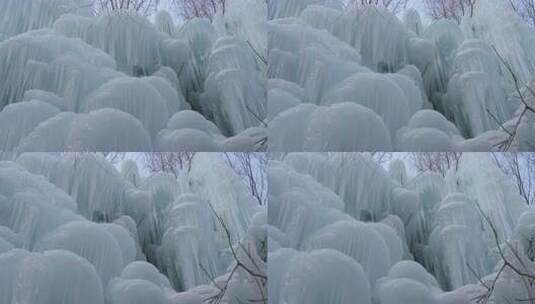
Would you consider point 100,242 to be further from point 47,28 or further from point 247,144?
point 47,28

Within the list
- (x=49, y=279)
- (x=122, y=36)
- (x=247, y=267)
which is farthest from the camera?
(x=122, y=36)

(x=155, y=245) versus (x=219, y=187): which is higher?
(x=219, y=187)

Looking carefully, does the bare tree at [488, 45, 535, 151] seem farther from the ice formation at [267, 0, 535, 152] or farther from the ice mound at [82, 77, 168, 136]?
the ice mound at [82, 77, 168, 136]

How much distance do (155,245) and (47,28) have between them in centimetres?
82

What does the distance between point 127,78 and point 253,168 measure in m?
0.51

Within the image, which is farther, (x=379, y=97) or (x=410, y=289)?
(x=379, y=97)

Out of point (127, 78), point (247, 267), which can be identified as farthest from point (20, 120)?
point (247, 267)

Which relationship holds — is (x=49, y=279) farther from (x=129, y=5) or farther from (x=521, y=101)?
(x=521, y=101)

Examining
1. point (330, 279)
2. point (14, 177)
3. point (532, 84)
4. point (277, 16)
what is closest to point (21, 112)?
point (14, 177)

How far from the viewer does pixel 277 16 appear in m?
2.68

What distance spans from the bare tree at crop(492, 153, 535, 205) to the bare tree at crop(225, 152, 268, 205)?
2.47 ft

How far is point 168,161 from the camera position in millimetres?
2582

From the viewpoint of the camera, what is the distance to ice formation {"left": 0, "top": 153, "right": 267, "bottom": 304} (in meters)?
2.47

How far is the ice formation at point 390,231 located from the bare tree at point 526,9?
508 millimetres
